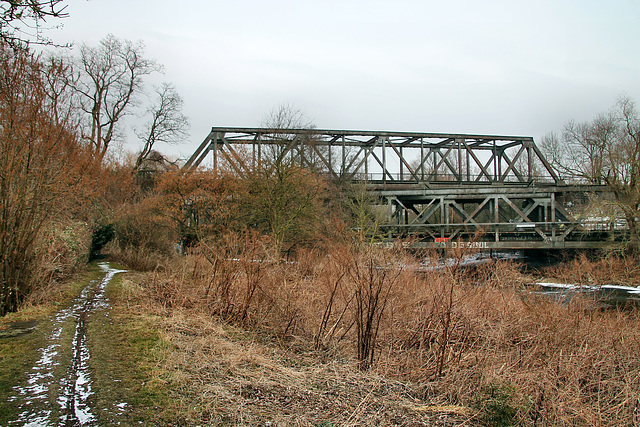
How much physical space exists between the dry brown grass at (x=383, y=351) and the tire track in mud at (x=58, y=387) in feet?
3.33

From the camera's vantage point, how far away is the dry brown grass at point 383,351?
493 cm

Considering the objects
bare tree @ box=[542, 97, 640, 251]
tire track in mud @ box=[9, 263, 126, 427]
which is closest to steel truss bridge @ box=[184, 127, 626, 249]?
bare tree @ box=[542, 97, 640, 251]

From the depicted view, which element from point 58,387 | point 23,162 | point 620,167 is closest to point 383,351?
point 58,387

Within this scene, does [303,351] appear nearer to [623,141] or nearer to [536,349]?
[536,349]

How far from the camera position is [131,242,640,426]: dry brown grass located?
16.2 ft

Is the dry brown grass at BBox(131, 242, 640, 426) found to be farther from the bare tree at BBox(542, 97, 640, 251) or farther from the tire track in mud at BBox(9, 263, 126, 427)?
the bare tree at BBox(542, 97, 640, 251)

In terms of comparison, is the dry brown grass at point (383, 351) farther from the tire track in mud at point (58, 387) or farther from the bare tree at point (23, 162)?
the bare tree at point (23, 162)

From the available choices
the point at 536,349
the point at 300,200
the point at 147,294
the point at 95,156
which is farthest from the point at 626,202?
the point at 95,156

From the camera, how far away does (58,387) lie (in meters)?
4.65

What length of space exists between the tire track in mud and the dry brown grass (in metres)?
1.02

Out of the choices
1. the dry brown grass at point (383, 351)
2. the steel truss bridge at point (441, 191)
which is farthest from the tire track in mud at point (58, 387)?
the steel truss bridge at point (441, 191)

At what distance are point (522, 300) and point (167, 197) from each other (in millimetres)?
15423

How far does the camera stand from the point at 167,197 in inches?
783

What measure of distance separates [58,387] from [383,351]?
14.1ft
